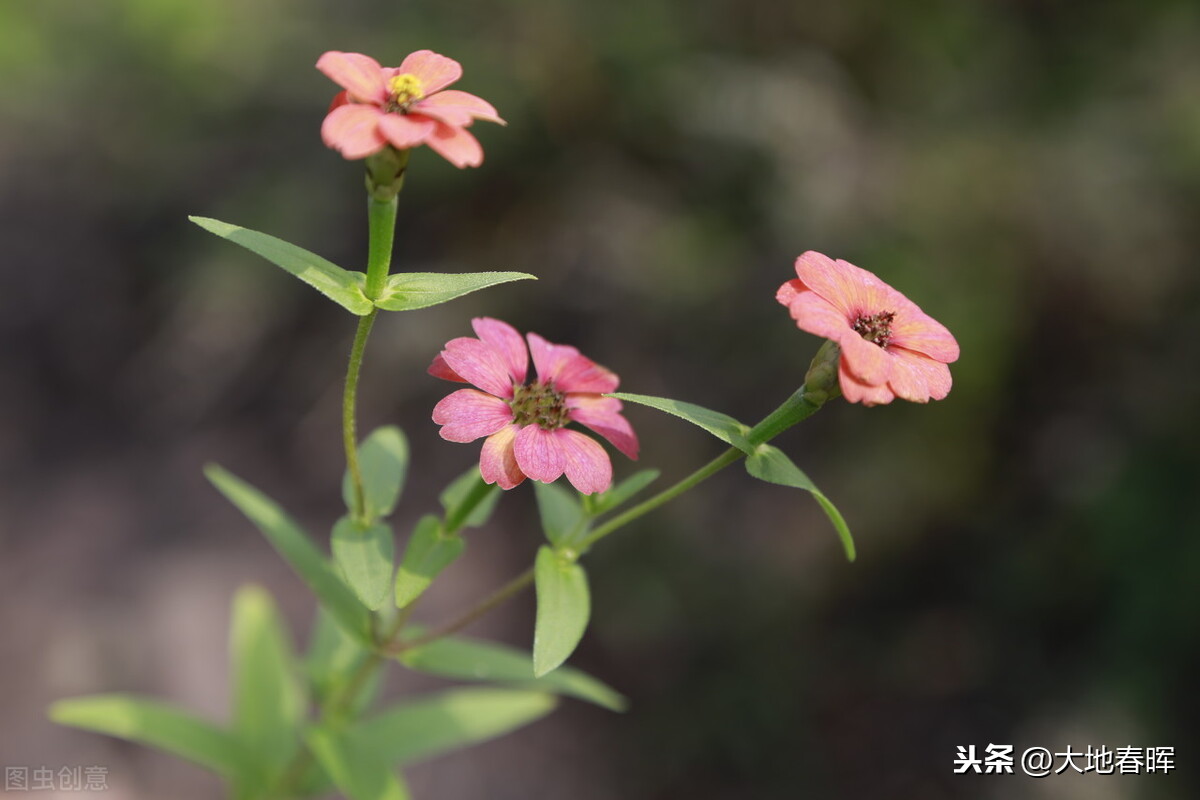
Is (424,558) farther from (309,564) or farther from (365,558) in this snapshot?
(309,564)

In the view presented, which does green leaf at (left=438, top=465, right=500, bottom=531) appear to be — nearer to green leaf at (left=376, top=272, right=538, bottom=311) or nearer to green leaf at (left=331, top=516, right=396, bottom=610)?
green leaf at (left=331, top=516, right=396, bottom=610)

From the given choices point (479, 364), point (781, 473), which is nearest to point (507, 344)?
point (479, 364)

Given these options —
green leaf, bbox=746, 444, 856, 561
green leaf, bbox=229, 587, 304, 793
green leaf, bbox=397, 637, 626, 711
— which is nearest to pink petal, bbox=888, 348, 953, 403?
green leaf, bbox=746, 444, 856, 561

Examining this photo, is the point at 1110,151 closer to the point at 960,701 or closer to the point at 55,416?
the point at 960,701

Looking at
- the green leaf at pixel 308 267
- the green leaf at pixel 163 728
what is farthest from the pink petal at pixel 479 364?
the green leaf at pixel 163 728

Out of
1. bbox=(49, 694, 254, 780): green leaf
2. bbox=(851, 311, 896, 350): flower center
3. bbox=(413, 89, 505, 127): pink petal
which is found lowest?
bbox=(49, 694, 254, 780): green leaf

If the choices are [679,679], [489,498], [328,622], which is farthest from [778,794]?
[489,498]
